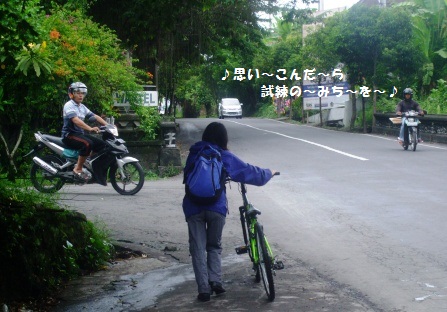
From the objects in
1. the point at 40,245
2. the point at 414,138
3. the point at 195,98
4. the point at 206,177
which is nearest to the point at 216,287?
the point at 206,177

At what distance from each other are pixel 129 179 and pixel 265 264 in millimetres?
7404

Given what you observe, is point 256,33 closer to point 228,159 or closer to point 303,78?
point 303,78

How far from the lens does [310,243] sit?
1004 centimetres

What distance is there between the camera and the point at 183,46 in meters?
32.2

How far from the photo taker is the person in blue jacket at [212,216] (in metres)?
7.20

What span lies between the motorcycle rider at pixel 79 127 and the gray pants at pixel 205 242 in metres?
6.33

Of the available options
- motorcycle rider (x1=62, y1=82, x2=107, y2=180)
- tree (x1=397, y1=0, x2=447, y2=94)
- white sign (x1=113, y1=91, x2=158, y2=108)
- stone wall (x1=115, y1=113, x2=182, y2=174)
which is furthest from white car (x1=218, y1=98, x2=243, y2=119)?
motorcycle rider (x1=62, y1=82, x2=107, y2=180)

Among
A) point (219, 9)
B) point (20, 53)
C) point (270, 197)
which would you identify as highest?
point (219, 9)

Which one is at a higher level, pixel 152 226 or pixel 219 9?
pixel 219 9

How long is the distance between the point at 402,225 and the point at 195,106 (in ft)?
252

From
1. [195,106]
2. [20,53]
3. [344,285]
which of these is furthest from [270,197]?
[195,106]

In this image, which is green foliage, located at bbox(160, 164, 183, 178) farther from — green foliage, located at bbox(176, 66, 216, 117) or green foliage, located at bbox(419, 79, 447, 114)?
green foliage, located at bbox(176, 66, 216, 117)

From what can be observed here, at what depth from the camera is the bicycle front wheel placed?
6.89 meters

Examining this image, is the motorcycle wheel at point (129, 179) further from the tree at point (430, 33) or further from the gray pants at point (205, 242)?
the tree at point (430, 33)
